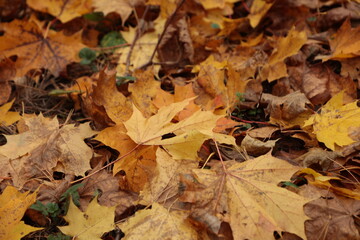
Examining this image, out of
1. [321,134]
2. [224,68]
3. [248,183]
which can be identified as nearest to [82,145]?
[248,183]

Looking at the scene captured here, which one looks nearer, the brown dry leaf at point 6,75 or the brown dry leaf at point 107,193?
the brown dry leaf at point 107,193

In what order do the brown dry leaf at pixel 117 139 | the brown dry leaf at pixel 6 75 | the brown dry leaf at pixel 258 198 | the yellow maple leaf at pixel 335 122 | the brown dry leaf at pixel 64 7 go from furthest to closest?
the brown dry leaf at pixel 64 7 < the brown dry leaf at pixel 6 75 < the brown dry leaf at pixel 117 139 < the yellow maple leaf at pixel 335 122 < the brown dry leaf at pixel 258 198

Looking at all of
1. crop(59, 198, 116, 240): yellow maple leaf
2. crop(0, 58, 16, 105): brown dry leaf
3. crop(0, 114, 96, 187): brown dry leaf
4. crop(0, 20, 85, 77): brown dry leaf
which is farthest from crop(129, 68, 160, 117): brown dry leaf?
crop(0, 58, 16, 105): brown dry leaf

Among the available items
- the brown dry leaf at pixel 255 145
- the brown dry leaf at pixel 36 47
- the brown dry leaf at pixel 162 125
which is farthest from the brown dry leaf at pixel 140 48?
the brown dry leaf at pixel 255 145

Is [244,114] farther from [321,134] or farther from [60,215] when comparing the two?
[60,215]

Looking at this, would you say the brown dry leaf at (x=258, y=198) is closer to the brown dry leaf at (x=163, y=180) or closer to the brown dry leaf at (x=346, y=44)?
the brown dry leaf at (x=163, y=180)

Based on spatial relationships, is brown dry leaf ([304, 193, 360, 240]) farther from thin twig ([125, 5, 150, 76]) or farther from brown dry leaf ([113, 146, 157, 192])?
thin twig ([125, 5, 150, 76])
